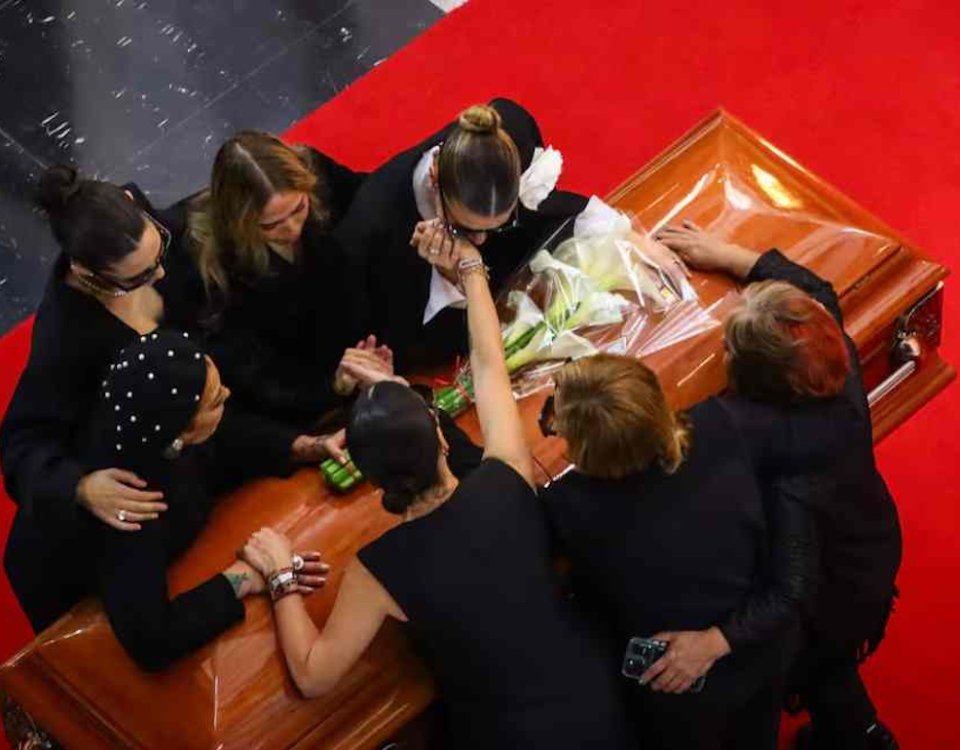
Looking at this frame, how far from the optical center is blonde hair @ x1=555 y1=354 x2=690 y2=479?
2.46 m

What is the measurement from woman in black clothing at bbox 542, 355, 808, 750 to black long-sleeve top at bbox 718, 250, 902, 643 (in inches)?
2.6

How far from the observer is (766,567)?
8.82ft

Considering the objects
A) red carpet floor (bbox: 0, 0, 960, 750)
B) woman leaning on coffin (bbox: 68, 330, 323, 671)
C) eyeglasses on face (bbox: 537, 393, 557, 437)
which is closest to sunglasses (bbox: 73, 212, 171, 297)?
woman leaning on coffin (bbox: 68, 330, 323, 671)

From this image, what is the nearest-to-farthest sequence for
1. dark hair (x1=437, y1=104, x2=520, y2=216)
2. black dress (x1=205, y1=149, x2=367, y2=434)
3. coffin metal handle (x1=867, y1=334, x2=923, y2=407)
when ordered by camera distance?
dark hair (x1=437, y1=104, x2=520, y2=216) → black dress (x1=205, y1=149, x2=367, y2=434) → coffin metal handle (x1=867, y1=334, x2=923, y2=407)

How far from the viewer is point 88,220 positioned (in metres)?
2.64

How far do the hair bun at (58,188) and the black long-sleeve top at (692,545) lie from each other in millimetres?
1035

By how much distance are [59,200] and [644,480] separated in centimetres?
118

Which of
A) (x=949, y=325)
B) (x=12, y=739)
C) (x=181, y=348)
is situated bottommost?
(x=949, y=325)

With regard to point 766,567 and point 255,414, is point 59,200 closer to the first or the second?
point 255,414

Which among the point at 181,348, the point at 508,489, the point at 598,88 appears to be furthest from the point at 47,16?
the point at 508,489

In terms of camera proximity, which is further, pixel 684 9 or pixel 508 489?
pixel 684 9

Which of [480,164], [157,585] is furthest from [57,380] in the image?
[480,164]

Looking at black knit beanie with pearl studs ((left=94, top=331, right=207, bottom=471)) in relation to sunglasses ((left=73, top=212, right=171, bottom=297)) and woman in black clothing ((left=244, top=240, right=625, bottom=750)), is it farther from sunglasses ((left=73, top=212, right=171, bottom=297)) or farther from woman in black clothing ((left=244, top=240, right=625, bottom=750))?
woman in black clothing ((left=244, top=240, right=625, bottom=750))

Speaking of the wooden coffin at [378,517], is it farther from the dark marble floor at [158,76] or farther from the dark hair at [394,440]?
the dark marble floor at [158,76]
